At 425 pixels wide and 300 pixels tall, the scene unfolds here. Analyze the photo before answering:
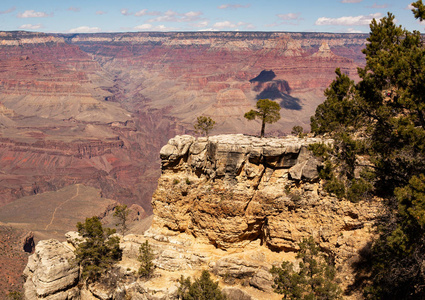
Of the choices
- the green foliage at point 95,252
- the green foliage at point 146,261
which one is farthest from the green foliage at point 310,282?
the green foliage at point 95,252

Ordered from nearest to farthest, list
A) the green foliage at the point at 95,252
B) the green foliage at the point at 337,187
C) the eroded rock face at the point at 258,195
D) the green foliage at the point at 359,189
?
1. the green foliage at the point at 359,189
2. the green foliage at the point at 337,187
3. the eroded rock face at the point at 258,195
4. the green foliage at the point at 95,252

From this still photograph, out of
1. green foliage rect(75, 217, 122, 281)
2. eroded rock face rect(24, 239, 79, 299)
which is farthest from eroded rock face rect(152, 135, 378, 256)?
eroded rock face rect(24, 239, 79, 299)

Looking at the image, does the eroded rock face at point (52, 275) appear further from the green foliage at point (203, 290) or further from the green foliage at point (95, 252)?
the green foliage at point (203, 290)

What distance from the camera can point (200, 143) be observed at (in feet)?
117

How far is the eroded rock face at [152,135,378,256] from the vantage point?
30.6m

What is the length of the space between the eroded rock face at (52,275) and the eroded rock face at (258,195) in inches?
500

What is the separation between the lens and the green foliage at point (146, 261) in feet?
107

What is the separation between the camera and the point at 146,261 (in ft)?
108

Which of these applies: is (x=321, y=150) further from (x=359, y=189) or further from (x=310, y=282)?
(x=310, y=282)

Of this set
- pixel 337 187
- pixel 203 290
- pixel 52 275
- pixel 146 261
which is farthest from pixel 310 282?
pixel 52 275

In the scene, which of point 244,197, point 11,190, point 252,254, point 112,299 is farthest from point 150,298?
point 11,190

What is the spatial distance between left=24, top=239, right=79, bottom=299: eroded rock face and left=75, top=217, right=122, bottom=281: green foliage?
1.06 m

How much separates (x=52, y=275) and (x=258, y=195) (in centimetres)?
2092

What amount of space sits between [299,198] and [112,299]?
19962mm
